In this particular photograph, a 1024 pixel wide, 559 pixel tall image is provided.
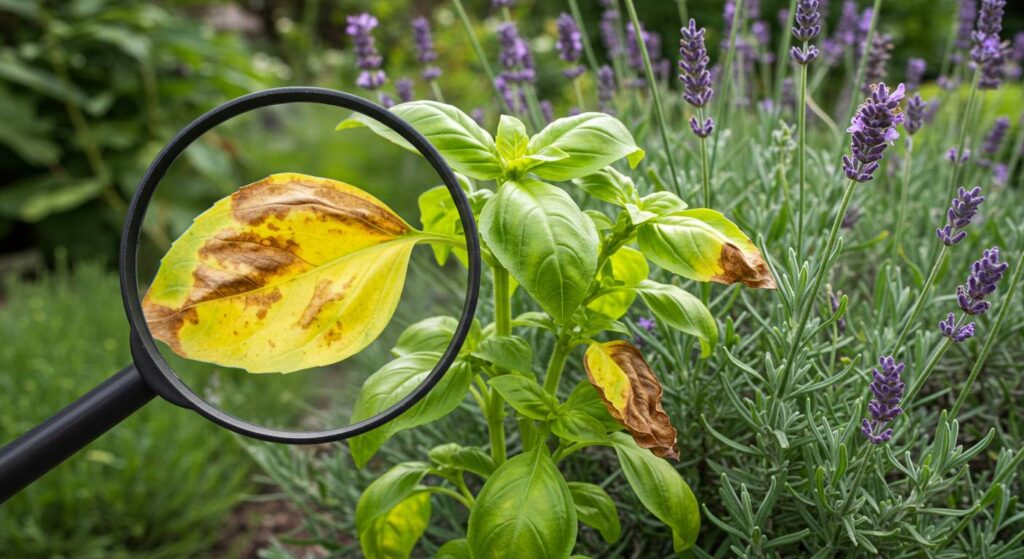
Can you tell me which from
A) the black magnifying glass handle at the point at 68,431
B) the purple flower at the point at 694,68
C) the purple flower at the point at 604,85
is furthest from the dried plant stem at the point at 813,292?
the purple flower at the point at 604,85

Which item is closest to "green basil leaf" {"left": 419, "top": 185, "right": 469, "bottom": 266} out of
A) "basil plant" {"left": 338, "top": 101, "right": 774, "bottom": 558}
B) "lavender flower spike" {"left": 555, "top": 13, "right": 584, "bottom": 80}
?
"basil plant" {"left": 338, "top": 101, "right": 774, "bottom": 558}

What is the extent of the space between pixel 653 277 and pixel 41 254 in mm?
4415

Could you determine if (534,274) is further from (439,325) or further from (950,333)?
(950,333)

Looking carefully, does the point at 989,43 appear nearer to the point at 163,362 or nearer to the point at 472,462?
the point at 472,462

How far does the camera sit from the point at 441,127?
86 cm

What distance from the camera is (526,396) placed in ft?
2.95

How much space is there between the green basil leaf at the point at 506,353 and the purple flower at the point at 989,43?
0.88 metres

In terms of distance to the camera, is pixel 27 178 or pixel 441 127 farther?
pixel 27 178

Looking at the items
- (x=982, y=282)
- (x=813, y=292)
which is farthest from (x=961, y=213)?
(x=813, y=292)

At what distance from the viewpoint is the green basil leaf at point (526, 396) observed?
89 centimetres

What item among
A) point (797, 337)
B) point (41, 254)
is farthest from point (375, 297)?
point (41, 254)

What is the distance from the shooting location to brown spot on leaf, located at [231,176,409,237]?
30.8 inches

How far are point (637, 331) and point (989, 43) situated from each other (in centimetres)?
75

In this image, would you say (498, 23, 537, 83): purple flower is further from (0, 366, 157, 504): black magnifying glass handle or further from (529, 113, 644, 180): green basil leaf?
(0, 366, 157, 504): black magnifying glass handle
